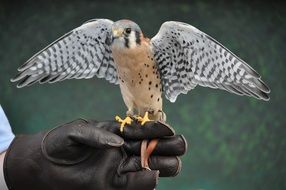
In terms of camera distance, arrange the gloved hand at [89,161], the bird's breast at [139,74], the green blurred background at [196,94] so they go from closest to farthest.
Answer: the gloved hand at [89,161] → the bird's breast at [139,74] → the green blurred background at [196,94]

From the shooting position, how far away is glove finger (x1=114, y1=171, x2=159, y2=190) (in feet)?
6.18

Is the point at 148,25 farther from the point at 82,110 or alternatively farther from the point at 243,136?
the point at 243,136

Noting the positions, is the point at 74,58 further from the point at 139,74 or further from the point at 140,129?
the point at 140,129

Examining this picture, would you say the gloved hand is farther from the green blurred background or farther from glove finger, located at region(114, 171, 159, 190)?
the green blurred background

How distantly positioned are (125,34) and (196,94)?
2.55 feet

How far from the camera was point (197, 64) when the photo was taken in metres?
2.21

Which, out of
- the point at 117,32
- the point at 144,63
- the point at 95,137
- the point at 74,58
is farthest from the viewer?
the point at 74,58

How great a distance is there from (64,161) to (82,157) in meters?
0.06

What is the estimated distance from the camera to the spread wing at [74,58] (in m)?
2.25

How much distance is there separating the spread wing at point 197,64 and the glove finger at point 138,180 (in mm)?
465

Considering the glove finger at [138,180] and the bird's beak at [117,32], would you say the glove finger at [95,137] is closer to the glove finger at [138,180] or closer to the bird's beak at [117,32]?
the glove finger at [138,180]

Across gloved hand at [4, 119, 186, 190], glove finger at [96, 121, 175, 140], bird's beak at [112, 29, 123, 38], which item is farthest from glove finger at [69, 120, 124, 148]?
bird's beak at [112, 29, 123, 38]

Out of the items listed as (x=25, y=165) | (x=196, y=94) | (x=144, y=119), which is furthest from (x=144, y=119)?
(x=196, y=94)

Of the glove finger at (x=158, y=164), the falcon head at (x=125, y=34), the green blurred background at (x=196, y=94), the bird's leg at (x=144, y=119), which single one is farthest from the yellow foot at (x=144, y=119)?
the green blurred background at (x=196, y=94)
